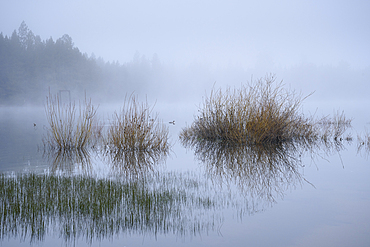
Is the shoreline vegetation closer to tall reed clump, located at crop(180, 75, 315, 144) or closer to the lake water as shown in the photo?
tall reed clump, located at crop(180, 75, 315, 144)

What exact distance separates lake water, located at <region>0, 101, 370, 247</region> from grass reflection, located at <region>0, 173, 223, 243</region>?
0.03 m

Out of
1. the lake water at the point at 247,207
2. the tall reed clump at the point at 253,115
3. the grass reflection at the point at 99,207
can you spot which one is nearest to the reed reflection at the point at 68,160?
the lake water at the point at 247,207

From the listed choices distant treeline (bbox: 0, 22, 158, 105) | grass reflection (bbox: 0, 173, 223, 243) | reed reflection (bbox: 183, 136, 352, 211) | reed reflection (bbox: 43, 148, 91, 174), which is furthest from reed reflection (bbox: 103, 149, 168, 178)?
distant treeline (bbox: 0, 22, 158, 105)

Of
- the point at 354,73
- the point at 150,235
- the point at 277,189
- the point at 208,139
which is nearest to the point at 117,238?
the point at 150,235

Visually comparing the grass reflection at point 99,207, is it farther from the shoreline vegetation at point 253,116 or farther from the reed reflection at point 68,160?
the shoreline vegetation at point 253,116

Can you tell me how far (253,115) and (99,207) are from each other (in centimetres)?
861

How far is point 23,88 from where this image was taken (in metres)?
64.0

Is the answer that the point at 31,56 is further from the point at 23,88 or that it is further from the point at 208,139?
the point at 208,139

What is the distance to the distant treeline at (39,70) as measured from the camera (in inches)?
2470

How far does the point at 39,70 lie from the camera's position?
2589 inches

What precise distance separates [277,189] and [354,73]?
139457 mm

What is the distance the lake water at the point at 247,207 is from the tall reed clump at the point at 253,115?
295cm

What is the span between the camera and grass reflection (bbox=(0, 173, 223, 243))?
4680mm

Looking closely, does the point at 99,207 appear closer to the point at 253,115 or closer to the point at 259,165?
the point at 259,165
